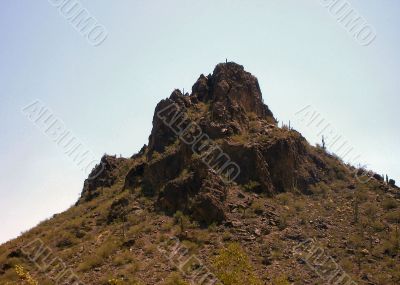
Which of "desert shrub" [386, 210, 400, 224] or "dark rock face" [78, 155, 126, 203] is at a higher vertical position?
"dark rock face" [78, 155, 126, 203]

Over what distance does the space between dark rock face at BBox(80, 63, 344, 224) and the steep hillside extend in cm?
8

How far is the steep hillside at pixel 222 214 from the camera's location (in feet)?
78.1

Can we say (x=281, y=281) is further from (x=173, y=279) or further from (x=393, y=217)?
(x=393, y=217)

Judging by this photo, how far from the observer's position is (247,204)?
28.6m

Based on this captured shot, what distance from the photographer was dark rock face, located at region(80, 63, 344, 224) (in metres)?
28.8

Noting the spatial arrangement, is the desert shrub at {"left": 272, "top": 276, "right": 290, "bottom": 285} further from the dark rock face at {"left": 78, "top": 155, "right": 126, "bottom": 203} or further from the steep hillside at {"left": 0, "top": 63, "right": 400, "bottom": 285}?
the dark rock face at {"left": 78, "top": 155, "right": 126, "bottom": 203}

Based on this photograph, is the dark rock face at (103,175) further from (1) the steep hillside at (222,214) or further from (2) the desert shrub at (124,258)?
(2) the desert shrub at (124,258)

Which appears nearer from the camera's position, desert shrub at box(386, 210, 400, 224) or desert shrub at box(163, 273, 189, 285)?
desert shrub at box(163, 273, 189, 285)

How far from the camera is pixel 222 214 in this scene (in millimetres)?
27234

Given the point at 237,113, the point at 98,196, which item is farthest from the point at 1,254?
the point at 237,113

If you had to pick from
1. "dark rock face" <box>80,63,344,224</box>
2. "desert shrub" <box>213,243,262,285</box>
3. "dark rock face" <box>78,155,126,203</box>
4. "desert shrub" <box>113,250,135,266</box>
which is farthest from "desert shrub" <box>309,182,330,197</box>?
"dark rock face" <box>78,155,126,203</box>

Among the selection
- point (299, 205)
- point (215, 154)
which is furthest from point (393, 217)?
point (215, 154)

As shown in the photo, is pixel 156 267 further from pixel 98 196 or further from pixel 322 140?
pixel 322 140

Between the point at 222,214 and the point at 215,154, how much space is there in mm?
4753
